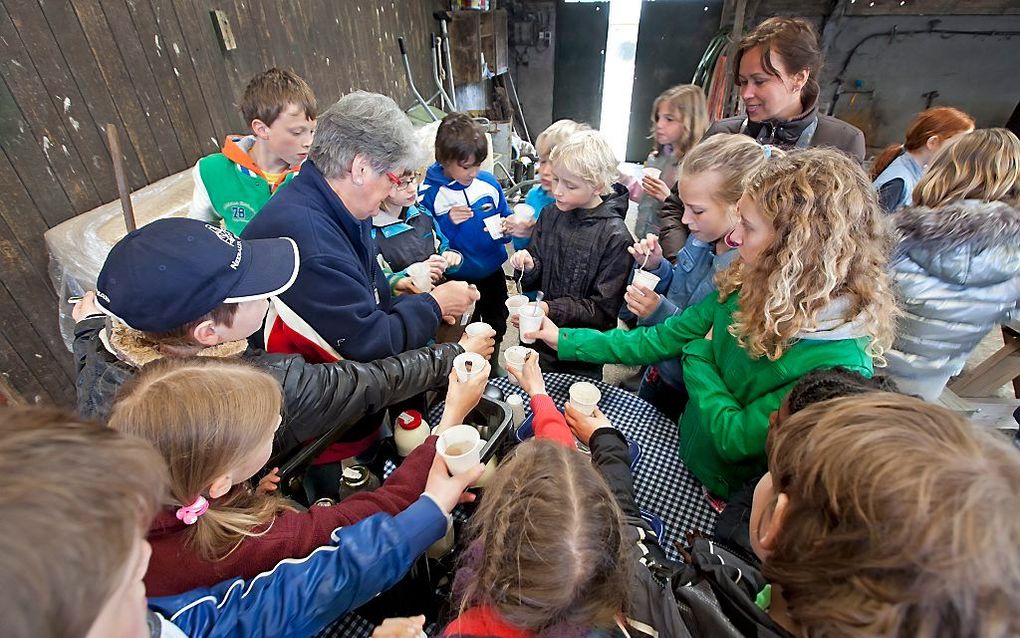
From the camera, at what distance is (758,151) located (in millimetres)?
1966

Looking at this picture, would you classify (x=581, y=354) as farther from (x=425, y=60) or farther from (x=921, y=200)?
(x=425, y=60)

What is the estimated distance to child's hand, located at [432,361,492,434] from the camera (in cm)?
150

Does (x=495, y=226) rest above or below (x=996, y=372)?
above

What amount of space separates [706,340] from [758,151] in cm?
89

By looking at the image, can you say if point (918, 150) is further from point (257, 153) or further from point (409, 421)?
point (257, 153)

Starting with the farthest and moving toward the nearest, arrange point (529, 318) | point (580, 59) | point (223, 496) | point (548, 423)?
point (580, 59) < point (529, 318) < point (548, 423) < point (223, 496)

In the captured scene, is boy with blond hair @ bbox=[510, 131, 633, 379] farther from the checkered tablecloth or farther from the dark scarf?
the dark scarf

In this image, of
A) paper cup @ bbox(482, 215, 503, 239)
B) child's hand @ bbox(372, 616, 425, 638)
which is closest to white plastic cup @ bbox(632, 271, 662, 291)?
paper cup @ bbox(482, 215, 503, 239)

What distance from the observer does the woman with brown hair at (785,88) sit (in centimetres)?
236

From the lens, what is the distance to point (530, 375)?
172 centimetres

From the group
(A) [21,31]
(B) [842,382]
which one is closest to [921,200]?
(B) [842,382]

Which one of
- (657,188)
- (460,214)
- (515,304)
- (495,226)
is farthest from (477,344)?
(657,188)

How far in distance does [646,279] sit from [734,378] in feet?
2.51

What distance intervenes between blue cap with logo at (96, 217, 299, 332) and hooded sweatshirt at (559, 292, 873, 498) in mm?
1543
